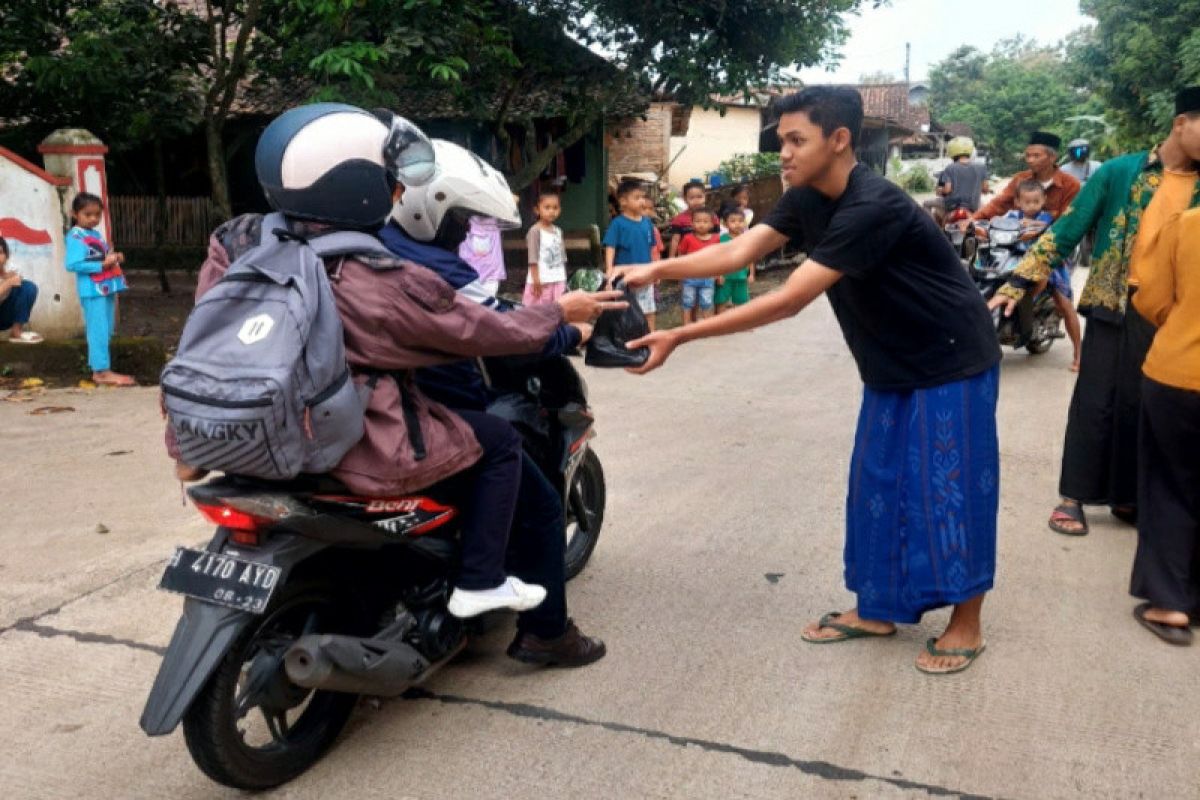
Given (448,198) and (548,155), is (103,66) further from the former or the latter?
(448,198)

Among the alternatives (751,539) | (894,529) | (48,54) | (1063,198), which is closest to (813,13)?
(1063,198)

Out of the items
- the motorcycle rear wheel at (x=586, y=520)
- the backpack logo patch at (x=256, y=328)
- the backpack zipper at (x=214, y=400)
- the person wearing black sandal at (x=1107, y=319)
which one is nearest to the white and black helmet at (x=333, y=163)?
the backpack logo patch at (x=256, y=328)

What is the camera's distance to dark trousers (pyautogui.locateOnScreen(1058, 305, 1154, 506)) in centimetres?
464

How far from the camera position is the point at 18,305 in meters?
8.16

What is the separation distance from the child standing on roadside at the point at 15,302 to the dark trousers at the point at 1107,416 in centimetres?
708

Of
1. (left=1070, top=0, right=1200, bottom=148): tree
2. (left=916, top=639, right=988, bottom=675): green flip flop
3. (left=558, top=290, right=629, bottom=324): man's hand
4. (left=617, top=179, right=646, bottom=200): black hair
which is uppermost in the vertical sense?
(left=1070, top=0, right=1200, bottom=148): tree

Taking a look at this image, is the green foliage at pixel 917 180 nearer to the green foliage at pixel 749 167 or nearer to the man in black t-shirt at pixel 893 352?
the green foliage at pixel 749 167

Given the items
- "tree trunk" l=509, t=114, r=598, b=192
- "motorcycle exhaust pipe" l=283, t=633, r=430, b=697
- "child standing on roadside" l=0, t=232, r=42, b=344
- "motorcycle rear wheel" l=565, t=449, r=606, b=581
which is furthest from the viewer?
"tree trunk" l=509, t=114, r=598, b=192

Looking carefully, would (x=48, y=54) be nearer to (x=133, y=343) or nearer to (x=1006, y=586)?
(x=133, y=343)

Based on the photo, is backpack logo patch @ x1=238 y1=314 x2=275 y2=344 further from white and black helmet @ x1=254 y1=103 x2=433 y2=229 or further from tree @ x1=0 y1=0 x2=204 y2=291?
tree @ x1=0 y1=0 x2=204 y2=291

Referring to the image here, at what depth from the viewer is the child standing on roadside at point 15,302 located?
795cm

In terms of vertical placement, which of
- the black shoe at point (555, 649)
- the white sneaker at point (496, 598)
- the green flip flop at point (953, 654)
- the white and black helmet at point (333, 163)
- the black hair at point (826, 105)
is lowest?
the green flip flop at point (953, 654)

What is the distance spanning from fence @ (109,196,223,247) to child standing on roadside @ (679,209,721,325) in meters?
10.2

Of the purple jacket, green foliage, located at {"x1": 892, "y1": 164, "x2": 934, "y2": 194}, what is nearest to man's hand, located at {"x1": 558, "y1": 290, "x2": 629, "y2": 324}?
the purple jacket
